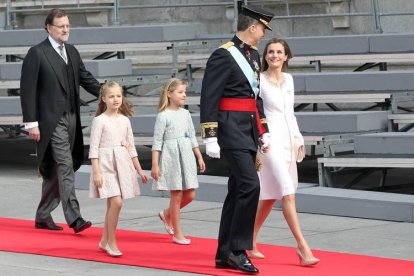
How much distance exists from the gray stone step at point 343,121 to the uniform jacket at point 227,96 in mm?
4836

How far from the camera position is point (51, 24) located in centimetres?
1198

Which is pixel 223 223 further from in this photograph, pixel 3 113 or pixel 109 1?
pixel 109 1

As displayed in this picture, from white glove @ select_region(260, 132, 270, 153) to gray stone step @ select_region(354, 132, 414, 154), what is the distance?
3677 mm

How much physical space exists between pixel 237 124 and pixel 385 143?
4.15 meters

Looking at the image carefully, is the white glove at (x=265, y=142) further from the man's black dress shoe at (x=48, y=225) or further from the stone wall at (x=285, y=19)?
the stone wall at (x=285, y=19)

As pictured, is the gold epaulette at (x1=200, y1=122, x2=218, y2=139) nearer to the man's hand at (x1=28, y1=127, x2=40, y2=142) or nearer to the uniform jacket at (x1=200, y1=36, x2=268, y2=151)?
the uniform jacket at (x1=200, y1=36, x2=268, y2=151)

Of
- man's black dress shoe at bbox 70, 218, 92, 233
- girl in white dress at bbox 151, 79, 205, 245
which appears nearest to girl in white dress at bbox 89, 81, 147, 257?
girl in white dress at bbox 151, 79, 205, 245

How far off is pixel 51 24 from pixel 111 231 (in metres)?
2.36

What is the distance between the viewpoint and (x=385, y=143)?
1364 centimetres

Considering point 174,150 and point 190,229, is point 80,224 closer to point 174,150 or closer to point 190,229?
point 190,229

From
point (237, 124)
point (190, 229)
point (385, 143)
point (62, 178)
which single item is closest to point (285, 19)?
point (385, 143)

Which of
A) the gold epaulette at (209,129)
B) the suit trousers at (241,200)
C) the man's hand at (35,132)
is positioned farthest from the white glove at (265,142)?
the man's hand at (35,132)

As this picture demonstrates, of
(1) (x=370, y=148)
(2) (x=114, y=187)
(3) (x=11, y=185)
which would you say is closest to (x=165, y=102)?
(2) (x=114, y=187)

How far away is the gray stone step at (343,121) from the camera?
14.6m
